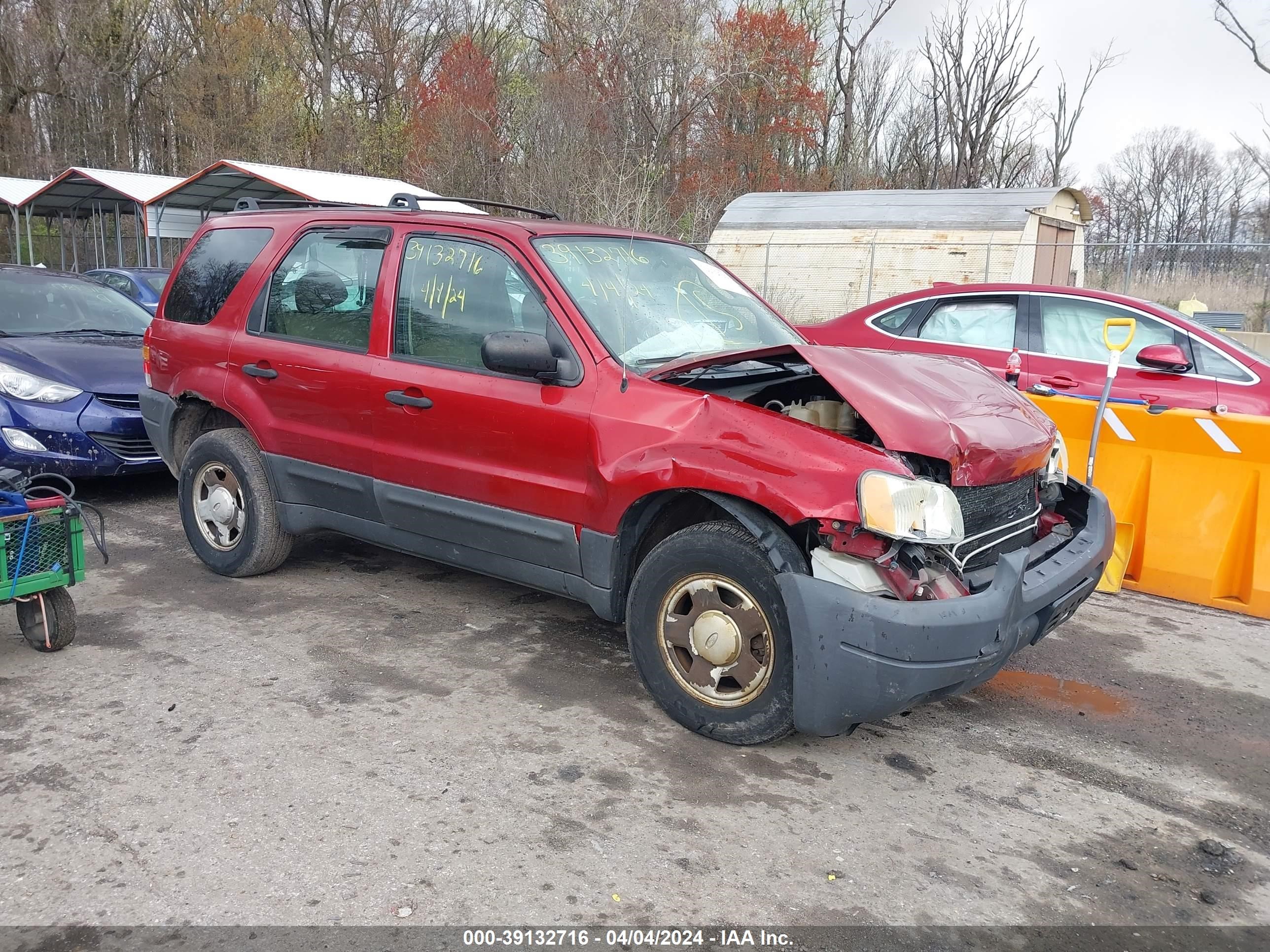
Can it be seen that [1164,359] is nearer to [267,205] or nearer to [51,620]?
[267,205]

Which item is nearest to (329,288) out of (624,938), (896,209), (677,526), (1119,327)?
(677,526)

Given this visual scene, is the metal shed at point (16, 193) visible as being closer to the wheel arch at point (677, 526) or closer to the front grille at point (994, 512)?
the wheel arch at point (677, 526)

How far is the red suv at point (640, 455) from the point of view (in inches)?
129

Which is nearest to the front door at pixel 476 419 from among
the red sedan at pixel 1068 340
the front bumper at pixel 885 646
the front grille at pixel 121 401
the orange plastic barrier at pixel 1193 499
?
the front bumper at pixel 885 646

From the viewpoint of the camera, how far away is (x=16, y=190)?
26672 millimetres

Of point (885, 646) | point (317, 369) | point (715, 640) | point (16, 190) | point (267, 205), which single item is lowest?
point (715, 640)

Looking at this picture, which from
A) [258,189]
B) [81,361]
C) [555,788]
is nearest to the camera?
[555,788]

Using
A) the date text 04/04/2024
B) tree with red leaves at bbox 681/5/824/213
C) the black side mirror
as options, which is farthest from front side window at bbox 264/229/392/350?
tree with red leaves at bbox 681/5/824/213

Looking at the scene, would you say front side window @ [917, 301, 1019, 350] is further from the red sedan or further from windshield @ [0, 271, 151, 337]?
windshield @ [0, 271, 151, 337]

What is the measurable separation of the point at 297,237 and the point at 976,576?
3.70 m

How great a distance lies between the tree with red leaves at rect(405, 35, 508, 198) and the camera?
26953mm

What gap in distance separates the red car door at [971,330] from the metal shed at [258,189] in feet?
41.3

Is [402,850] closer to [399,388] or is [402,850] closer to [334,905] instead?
[334,905]

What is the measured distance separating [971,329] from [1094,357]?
89 centimetres
